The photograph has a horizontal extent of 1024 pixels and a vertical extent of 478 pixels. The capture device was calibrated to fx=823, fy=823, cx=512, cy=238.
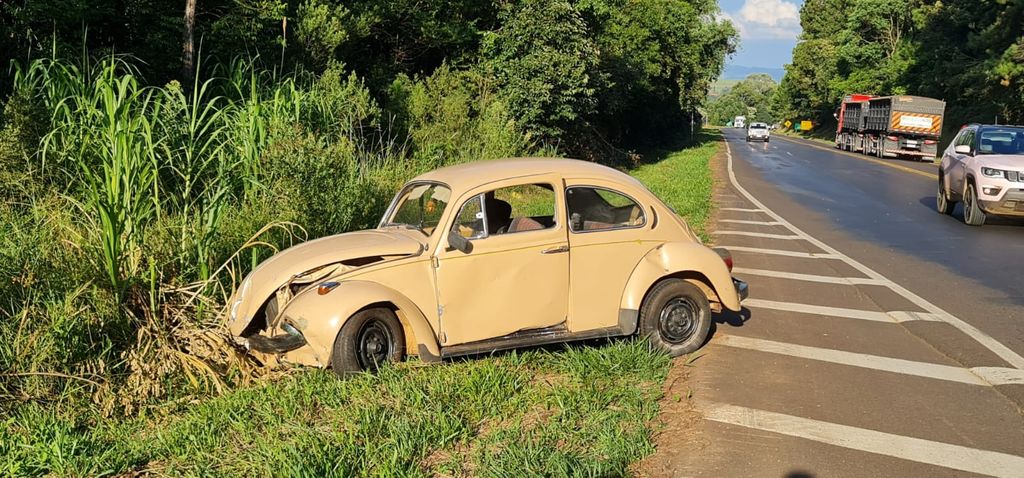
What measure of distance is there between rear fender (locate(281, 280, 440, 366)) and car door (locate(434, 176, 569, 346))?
0.63ft

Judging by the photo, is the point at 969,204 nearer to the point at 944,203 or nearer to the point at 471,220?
the point at 944,203

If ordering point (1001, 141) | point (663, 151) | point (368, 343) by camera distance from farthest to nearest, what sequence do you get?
1. point (663, 151)
2. point (1001, 141)
3. point (368, 343)

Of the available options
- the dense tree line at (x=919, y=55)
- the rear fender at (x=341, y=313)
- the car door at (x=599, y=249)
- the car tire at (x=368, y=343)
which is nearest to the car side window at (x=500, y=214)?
the car door at (x=599, y=249)

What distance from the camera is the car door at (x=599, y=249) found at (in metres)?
6.32

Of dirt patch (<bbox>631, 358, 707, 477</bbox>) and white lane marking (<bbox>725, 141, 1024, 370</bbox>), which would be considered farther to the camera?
white lane marking (<bbox>725, 141, 1024, 370</bbox>)

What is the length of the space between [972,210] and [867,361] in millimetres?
8664

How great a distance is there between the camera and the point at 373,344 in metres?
5.86

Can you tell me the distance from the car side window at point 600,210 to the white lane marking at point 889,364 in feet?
4.40

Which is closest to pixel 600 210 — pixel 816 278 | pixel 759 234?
pixel 816 278

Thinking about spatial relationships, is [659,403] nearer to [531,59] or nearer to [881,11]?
[531,59]

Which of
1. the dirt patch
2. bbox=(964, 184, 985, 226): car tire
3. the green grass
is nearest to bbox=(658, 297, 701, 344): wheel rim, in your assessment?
the dirt patch

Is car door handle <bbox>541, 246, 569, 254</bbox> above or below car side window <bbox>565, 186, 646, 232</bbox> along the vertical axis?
below

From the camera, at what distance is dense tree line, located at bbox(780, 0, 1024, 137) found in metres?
39.4

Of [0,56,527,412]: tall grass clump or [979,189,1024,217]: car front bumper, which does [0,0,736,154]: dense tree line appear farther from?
[979,189,1024,217]: car front bumper
